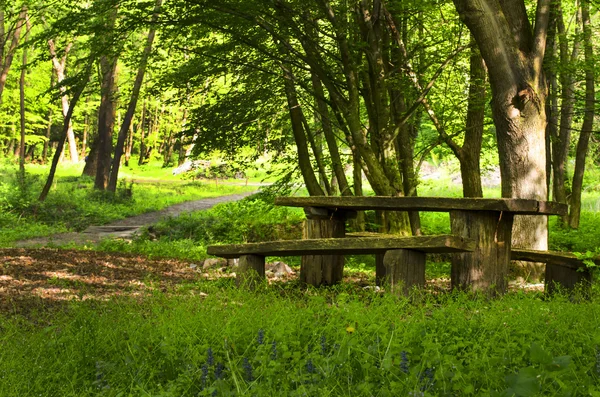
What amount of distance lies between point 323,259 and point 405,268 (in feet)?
→ 5.71

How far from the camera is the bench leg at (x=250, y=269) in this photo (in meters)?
7.52

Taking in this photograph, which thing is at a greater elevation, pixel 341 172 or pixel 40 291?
pixel 341 172

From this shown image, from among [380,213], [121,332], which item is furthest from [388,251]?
[380,213]

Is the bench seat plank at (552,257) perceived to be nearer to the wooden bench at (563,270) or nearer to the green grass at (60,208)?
the wooden bench at (563,270)

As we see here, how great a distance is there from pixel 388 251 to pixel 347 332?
254 centimetres

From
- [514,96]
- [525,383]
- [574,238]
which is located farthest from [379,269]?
[574,238]

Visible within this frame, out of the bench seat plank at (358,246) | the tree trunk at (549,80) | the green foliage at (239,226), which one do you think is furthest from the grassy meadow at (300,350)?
the green foliage at (239,226)

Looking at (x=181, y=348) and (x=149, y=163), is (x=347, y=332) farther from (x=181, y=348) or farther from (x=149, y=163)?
(x=149, y=163)

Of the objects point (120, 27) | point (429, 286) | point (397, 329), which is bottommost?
point (429, 286)

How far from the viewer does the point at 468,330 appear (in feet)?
14.2

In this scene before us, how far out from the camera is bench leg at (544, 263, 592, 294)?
24.4 feet

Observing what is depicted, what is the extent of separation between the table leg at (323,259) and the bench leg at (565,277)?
2254 millimetres

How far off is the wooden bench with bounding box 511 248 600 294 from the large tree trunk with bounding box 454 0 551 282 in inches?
54.5

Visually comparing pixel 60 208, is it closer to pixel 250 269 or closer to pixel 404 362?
pixel 250 269
